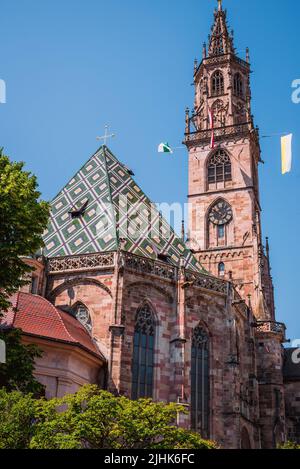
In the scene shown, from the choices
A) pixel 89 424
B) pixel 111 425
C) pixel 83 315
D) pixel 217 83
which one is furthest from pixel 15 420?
pixel 217 83

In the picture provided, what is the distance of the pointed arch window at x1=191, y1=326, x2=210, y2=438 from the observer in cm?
2111

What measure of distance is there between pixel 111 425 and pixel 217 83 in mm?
29629

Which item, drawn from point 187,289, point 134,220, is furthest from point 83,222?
point 187,289

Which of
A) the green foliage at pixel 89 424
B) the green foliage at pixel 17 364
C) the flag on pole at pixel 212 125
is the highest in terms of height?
the flag on pole at pixel 212 125

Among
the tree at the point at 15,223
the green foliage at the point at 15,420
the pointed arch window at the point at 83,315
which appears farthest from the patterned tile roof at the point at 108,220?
the green foliage at the point at 15,420

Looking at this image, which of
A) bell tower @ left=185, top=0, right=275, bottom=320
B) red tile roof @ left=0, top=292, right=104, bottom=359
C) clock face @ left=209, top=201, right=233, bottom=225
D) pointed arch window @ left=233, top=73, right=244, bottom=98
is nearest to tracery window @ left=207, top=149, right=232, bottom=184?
bell tower @ left=185, top=0, right=275, bottom=320

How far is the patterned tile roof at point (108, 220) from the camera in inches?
903

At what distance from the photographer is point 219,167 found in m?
36.0

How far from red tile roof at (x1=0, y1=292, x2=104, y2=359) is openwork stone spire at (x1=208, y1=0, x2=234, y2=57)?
25.8 m

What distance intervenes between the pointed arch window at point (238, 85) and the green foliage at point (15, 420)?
97.0 ft

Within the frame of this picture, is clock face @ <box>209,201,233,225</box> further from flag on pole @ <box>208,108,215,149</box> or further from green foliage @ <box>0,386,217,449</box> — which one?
green foliage @ <box>0,386,217,449</box>

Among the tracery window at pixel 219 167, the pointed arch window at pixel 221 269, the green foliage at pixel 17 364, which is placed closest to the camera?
the green foliage at pixel 17 364

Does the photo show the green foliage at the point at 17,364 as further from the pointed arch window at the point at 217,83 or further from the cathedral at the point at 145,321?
the pointed arch window at the point at 217,83
